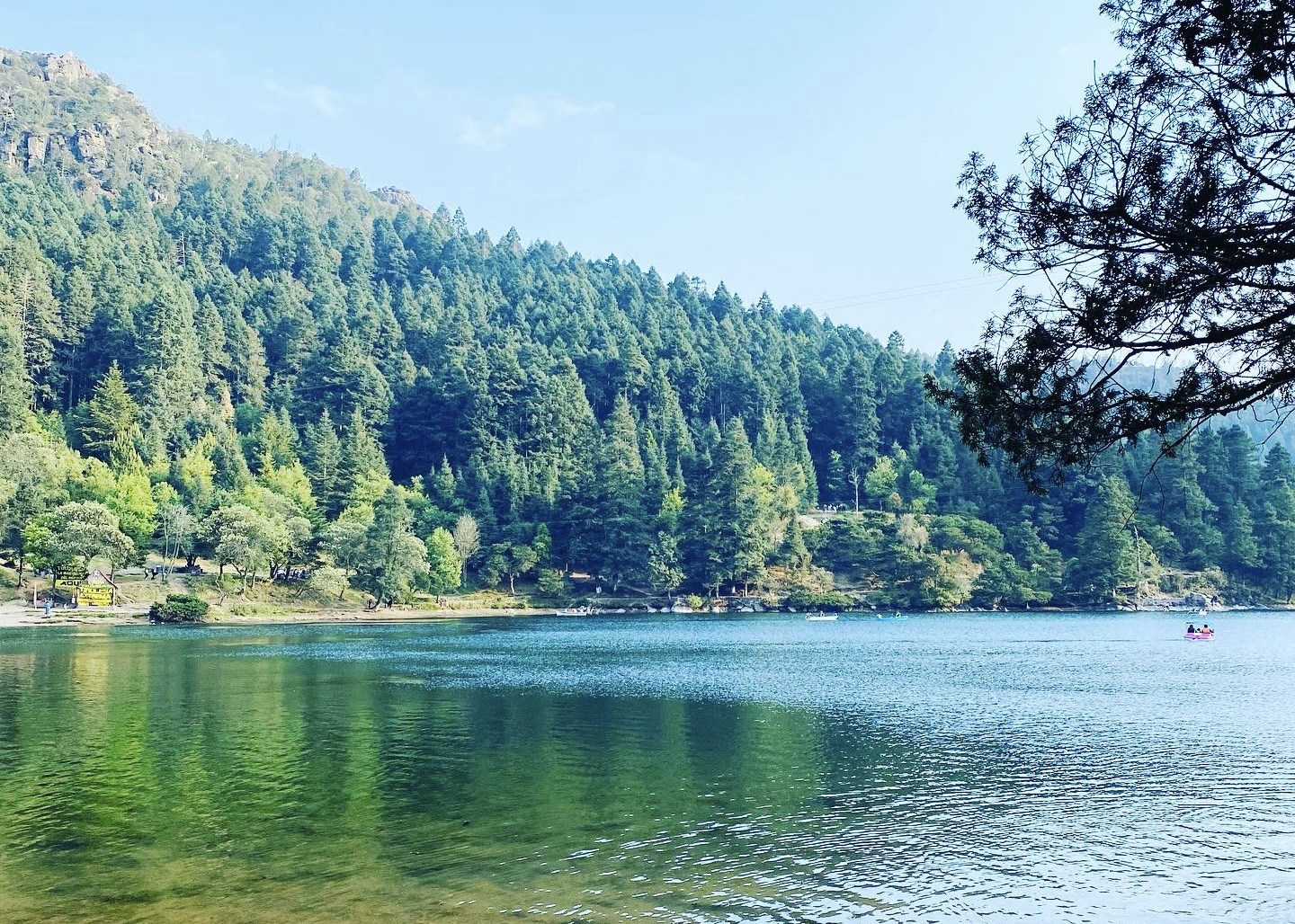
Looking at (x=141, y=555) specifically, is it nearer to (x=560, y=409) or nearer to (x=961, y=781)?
(x=560, y=409)

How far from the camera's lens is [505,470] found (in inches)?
5202

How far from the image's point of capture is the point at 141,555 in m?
92.6

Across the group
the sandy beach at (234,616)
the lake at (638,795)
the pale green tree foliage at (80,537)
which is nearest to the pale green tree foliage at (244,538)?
the sandy beach at (234,616)

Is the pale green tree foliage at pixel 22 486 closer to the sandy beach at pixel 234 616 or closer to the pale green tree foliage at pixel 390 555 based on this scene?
the sandy beach at pixel 234 616

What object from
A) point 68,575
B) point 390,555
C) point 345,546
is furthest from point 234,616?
point 390,555

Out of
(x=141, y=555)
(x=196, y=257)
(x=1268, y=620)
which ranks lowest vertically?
(x=1268, y=620)

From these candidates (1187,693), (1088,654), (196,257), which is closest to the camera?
(1187,693)

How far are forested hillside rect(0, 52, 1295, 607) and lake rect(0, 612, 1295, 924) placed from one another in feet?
184

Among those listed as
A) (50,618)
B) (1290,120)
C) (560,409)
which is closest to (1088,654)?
(1290,120)

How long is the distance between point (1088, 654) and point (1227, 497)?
82536mm

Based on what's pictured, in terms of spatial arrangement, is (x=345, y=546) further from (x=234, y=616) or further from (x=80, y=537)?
(x=80, y=537)

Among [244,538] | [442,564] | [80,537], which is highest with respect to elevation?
[80,537]

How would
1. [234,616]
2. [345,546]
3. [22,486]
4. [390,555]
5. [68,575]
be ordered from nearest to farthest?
[68,575] < [234,616] < [22,486] < [345,546] < [390,555]

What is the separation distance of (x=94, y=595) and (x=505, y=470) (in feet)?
182
